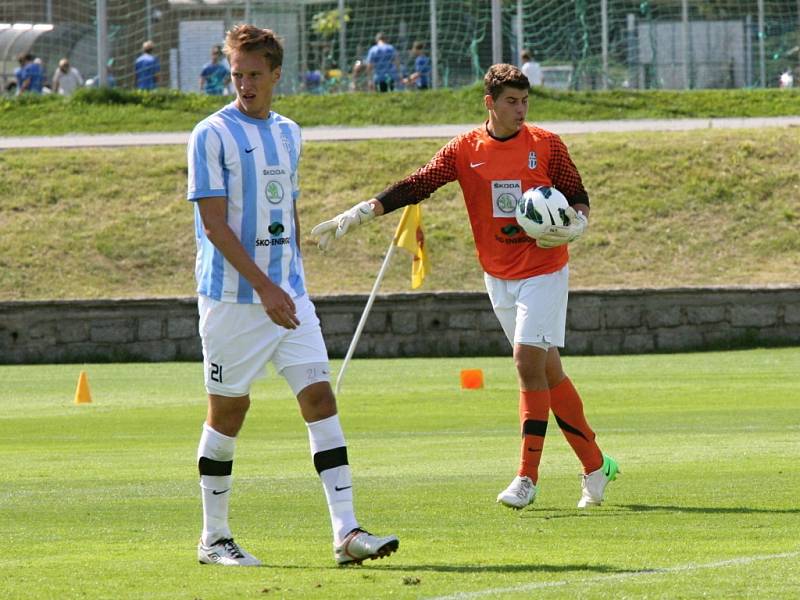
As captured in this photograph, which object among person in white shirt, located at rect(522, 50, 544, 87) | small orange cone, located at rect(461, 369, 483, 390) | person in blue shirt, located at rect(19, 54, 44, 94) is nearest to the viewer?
small orange cone, located at rect(461, 369, 483, 390)

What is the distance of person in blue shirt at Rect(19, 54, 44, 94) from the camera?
35.0 meters

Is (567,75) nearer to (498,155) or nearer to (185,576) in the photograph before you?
(498,155)

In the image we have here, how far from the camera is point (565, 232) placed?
841 cm

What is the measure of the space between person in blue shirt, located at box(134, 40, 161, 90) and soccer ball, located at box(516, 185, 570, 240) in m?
24.4

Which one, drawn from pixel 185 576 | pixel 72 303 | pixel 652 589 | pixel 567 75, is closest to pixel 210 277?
pixel 185 576

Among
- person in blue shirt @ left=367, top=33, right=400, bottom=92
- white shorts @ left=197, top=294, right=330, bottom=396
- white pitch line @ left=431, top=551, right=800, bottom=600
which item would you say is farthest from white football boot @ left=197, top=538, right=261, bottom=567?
person in blue shirt @ left=367, top=33, right=400, bottom=92

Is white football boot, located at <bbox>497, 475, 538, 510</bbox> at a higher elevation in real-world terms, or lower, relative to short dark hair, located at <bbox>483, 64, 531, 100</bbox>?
lower

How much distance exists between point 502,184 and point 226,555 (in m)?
2.92

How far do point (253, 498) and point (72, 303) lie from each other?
14326 mm

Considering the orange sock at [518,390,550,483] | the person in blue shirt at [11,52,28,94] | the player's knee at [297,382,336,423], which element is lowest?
the orange sock at [518,390,550,483]

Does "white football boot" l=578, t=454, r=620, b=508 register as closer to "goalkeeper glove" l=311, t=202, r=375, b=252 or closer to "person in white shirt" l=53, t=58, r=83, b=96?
"goalkeeper glove" l=311, t=202, r=375, b=252

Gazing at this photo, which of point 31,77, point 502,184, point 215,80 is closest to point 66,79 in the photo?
point 31,77

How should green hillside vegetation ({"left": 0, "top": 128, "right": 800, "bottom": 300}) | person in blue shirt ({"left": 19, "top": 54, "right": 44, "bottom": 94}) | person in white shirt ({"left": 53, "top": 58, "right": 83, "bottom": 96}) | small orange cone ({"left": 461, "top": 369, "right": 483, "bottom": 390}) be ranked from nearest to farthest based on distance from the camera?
small orange cone ({"left": 461, "top": 369, "right": 483, "bottom": 390})
green hillside vegetation ({"left": 0, "top": 128, "right": 800, "bottom": 300})
person in white shirt ({"left": 53, "top": 58, "right": 83, "bottom": 96})
person in blue shirt ({"left": 19, "top": 54, "right": 44, "bottom": 94})

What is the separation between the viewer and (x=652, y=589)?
5758 millimetres
